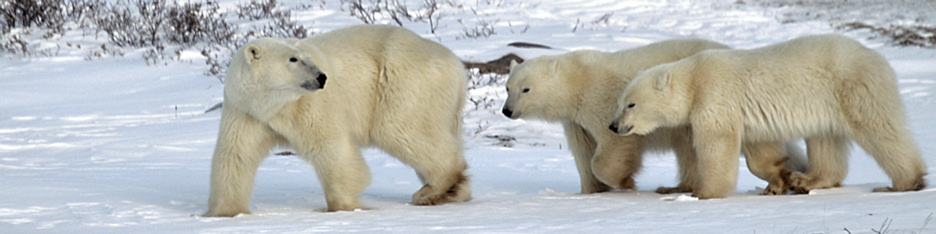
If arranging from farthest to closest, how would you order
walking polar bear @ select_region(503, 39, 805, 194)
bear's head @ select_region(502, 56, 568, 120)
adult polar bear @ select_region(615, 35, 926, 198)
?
bear's head @ select_region(502, 56, 568, 120), walking polar bear @ select_region(503, 39, 805, 194), adult polar bear @ select_region(615, 35, 926, 198)

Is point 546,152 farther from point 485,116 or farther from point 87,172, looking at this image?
point 87,172

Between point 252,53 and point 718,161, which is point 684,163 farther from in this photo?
point 252,53

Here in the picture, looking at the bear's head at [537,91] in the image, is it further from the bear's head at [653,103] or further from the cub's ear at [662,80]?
the cub's ear at [662,80]

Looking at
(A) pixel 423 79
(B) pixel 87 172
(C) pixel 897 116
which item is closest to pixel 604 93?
(A) pixel 423 79

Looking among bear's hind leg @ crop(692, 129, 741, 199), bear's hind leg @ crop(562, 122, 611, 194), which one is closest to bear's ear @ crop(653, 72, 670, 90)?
bear's hind leg @ crop(692, 129, 741, 199)

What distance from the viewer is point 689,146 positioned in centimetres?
664

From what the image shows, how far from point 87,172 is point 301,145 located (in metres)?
3.39

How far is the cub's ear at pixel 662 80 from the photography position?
19.4 feet

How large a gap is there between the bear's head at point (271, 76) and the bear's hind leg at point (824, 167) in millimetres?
3288

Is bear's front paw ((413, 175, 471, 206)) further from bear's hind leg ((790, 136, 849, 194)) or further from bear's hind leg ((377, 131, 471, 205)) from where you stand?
bear's hind leg ((790, 136, 849, 194))

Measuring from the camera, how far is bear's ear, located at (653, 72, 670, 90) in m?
→ 5.91

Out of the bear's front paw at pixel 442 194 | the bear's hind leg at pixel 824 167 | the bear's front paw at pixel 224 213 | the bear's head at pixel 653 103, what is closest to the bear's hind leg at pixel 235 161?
the bear's front paw at pixel 224 213

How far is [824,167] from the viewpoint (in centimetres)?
625

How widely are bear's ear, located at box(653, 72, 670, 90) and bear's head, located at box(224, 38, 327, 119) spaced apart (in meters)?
2.14
